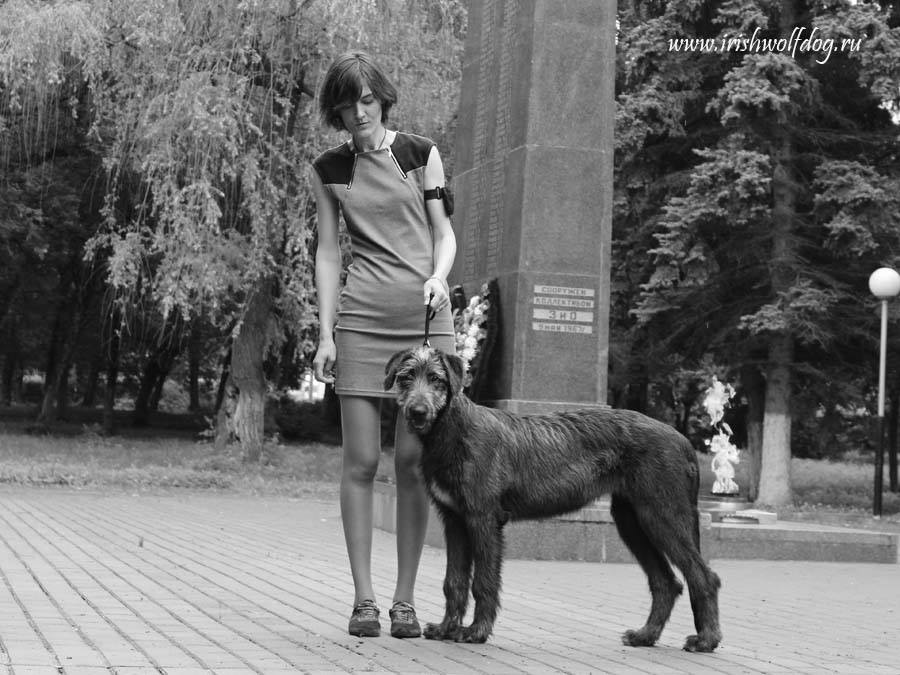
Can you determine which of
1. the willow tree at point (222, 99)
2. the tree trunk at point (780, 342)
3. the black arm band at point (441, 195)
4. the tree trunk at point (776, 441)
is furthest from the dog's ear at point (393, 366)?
the tree trunk at point (776, 441)

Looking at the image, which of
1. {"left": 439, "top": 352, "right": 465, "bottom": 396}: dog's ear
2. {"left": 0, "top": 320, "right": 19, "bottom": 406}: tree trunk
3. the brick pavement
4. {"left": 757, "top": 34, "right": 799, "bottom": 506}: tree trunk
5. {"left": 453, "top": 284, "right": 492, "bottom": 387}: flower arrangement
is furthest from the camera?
{"left": 0, "top": 320, "right": 19, "bottom": 406}: tree trunk

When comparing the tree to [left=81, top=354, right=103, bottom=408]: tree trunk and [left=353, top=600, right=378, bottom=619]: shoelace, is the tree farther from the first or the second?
[left=81, top=354, right=103, bottom=408]: tree trunk

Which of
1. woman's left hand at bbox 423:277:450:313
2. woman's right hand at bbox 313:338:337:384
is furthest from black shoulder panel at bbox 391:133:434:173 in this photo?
woman's right hand at bbox 313:338:337:384

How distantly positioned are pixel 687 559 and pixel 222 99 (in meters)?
15.5

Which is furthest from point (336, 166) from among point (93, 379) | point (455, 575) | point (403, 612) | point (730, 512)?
point (93, 379)

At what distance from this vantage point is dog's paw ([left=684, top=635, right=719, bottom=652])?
6105 millimetres

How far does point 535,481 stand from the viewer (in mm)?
6176

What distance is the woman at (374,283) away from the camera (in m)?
6.20

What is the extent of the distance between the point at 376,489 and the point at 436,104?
980 centimetres

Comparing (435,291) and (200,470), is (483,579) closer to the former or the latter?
(435,291)

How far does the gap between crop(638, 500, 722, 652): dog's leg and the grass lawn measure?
8771 mm

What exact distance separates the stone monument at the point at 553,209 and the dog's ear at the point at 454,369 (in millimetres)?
5621

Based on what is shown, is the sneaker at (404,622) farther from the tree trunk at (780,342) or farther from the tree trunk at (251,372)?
the tree trunk at (780,342)

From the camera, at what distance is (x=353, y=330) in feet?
20.5
